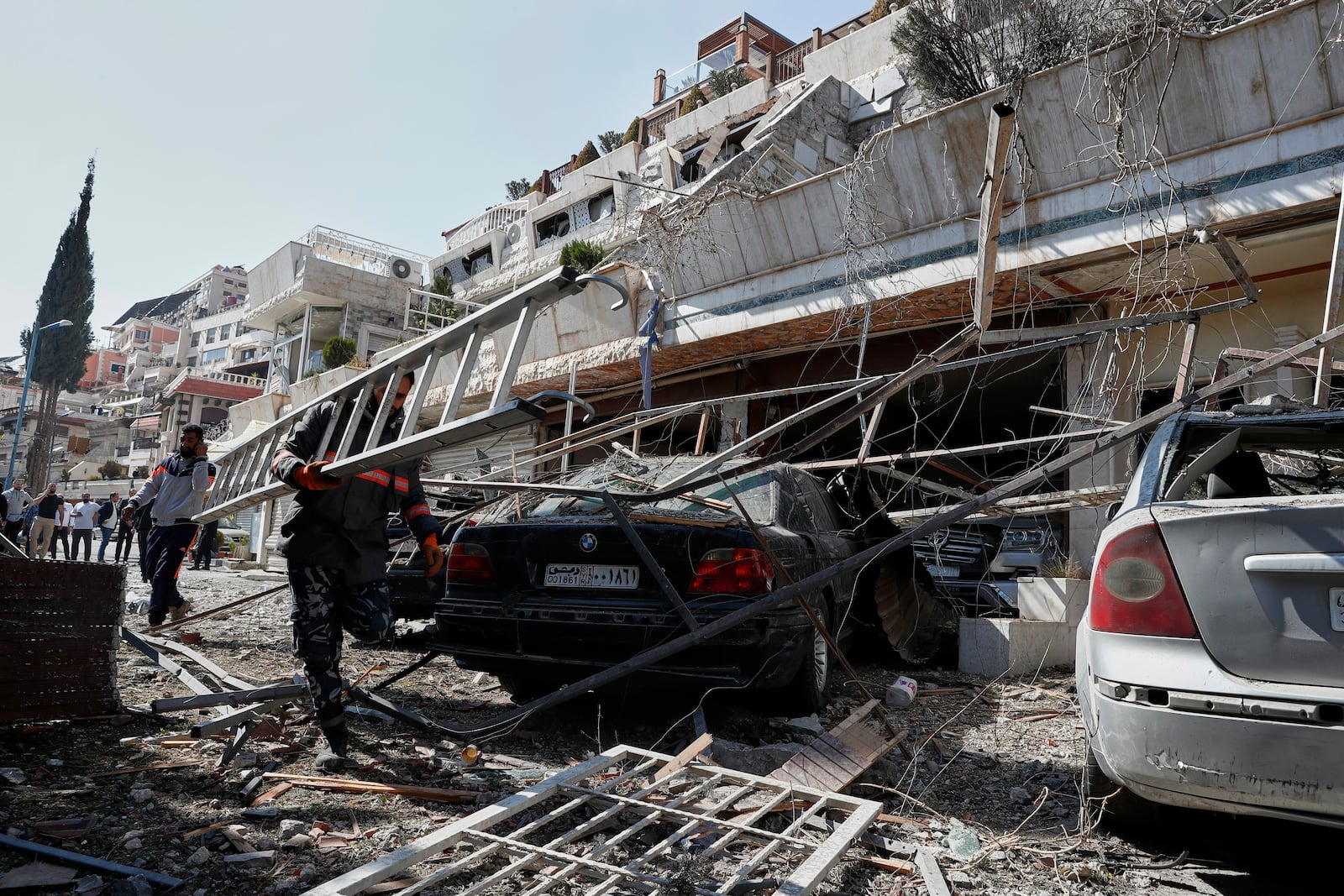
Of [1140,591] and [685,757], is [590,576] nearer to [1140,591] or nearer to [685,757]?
[685,757]

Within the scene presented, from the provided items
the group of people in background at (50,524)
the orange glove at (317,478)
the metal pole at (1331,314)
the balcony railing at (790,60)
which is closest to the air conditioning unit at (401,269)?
the group of people in background at (50,524)

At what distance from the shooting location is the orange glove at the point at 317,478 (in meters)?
3.39

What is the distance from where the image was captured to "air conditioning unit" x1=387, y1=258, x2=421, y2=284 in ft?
108

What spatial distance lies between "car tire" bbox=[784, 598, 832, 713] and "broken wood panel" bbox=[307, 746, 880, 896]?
45.8 inches

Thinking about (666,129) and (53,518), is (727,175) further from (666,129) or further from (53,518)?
(666,129)

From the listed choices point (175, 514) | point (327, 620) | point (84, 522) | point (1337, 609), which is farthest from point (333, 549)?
point (84, 522)

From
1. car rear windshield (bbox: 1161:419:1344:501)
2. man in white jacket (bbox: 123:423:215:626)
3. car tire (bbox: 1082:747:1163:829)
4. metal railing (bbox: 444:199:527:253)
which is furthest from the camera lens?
metal railing (bbox: 444:199:527:253)

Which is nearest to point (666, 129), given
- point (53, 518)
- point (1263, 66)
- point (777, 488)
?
point (53, 518)

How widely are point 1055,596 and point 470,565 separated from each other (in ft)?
15.5

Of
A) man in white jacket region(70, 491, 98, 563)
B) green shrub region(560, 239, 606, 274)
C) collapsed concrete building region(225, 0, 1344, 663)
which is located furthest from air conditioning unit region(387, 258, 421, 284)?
collapsed concrete building region(225, 0, 1344, 663)

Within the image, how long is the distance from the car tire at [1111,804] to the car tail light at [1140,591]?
67 cm

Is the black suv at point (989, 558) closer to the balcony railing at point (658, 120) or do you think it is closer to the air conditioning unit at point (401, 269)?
the air conditioning unit at point (401, 269)

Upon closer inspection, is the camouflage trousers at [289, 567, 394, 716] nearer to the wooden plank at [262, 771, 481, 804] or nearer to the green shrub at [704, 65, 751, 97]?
the wooden plank at [262, 771, 481, 804]

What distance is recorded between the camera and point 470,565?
4.40 metres
